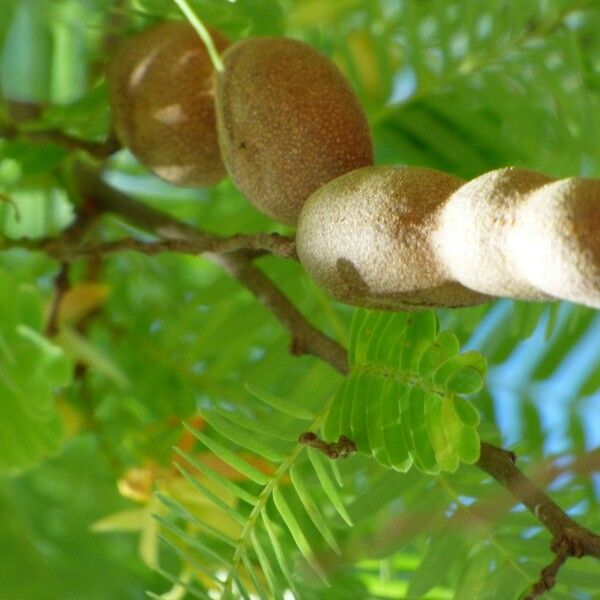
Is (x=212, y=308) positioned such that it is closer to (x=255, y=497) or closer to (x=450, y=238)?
(x=255, y=497)

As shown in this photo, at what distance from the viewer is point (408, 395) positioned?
56cm

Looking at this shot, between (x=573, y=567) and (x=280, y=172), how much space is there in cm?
28

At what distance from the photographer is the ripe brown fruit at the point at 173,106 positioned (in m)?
0.71

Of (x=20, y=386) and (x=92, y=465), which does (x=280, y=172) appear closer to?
(x=20, y=386)

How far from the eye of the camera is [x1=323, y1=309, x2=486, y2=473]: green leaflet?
51 centimetres

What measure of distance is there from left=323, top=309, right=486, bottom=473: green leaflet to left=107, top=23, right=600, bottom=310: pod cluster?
0.14ft

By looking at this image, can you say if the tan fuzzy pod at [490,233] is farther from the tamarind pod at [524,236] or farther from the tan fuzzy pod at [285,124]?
A: the tan fuzzy pod at [285,124]

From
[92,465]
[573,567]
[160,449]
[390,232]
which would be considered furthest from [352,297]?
[92,465]

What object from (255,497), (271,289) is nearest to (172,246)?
(271,289)

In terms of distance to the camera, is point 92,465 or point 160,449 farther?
point 92,465

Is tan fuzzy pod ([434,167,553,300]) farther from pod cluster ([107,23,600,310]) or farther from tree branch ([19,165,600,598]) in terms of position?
tree branch ([19,165,600,598])

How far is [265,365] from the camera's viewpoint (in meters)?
0.89

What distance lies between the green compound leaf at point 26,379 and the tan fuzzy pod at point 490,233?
35cm

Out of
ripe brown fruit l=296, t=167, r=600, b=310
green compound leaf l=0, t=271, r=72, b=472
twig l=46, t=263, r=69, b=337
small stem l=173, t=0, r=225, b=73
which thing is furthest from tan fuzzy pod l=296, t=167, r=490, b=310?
twig l=46, t=263, r=69, b=337
